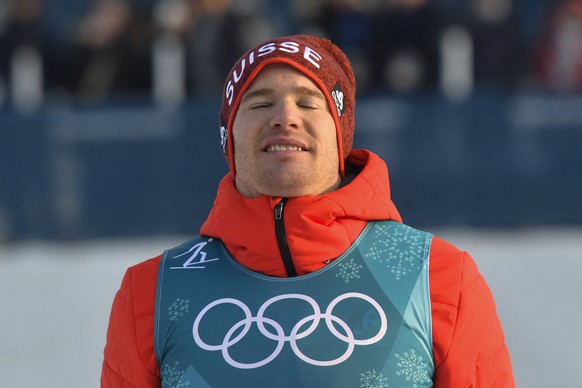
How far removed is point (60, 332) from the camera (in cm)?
653

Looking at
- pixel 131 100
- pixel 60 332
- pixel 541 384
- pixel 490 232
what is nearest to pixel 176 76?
pixel 131 100

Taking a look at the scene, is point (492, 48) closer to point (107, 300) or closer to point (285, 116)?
point (107, 300)

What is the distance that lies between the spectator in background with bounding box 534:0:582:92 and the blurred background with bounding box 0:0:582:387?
1 centimetres

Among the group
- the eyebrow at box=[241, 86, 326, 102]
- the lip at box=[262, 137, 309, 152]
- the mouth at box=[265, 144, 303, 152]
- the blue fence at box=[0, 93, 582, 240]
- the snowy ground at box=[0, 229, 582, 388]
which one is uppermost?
the eyebrow at box=[241, 86, 326, 102]

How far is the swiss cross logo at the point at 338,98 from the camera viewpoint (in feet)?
9.07

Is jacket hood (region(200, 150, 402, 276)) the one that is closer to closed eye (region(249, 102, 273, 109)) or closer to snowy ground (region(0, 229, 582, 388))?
closed eye (region(249, 102, 273, 109))

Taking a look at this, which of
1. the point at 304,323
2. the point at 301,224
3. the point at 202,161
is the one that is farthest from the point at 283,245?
the point at 202,161

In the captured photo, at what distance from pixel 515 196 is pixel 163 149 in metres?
2.65

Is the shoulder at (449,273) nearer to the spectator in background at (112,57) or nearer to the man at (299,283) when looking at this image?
the man at (299,283)

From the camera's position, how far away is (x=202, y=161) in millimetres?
9344

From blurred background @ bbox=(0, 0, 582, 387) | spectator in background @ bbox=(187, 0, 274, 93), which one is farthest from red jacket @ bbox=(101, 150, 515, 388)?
spectator in background @ bbox=(187, 0, 274, 93)

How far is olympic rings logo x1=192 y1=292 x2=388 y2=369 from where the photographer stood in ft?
8.43

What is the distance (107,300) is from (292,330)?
4.62 m

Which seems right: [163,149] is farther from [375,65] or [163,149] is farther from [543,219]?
[543,219]
